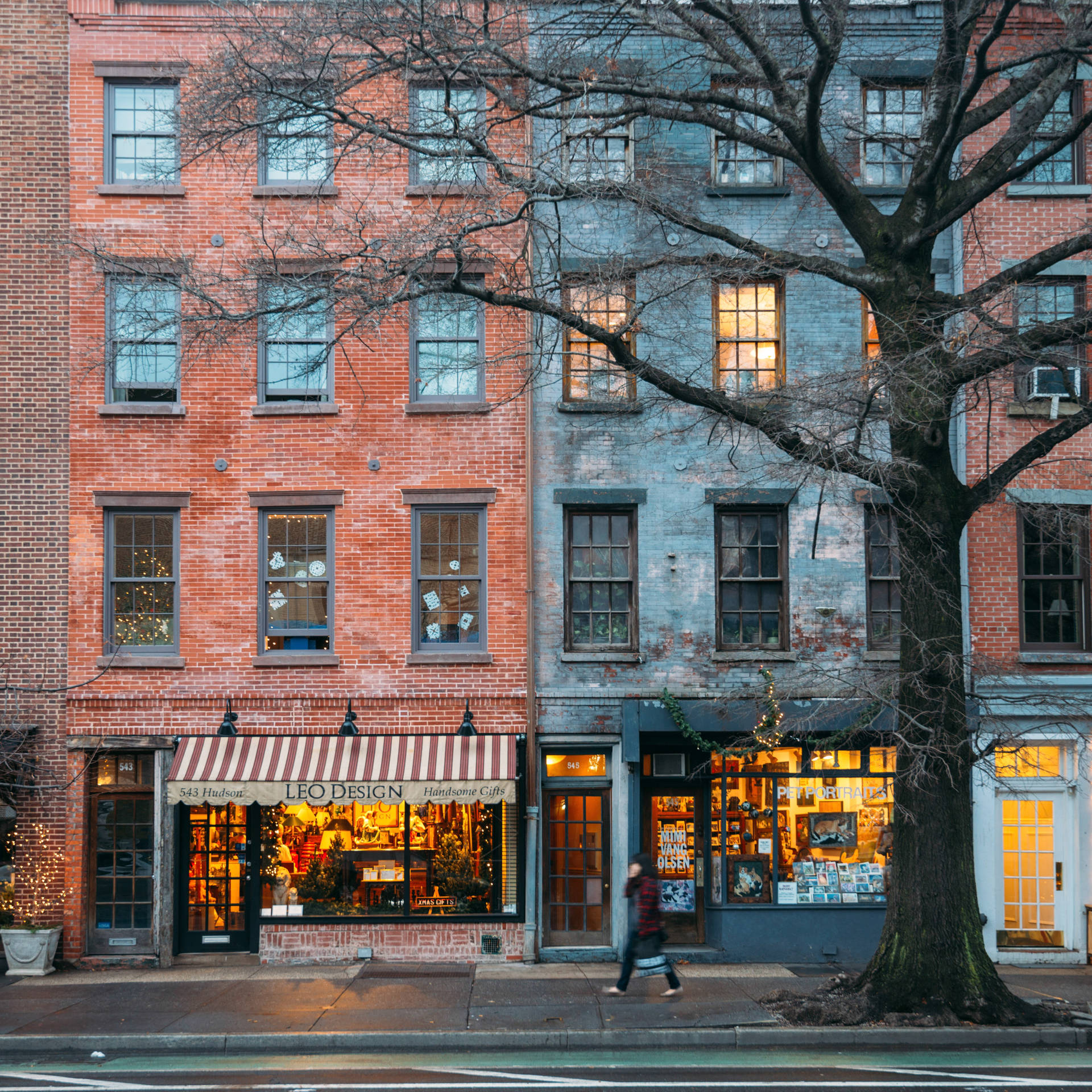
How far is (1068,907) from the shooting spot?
1527 cm

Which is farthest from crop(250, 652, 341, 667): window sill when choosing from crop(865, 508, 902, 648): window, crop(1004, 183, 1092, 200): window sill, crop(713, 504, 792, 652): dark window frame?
crop(1004, 183, 1092, 200): window sill

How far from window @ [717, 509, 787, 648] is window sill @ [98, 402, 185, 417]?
8.12 meters

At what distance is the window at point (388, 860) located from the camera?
15102 millimetres

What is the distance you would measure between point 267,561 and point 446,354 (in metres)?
4.03

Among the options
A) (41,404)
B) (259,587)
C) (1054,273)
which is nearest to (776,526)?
(1054,273)

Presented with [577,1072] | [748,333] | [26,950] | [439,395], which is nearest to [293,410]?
[439,395]

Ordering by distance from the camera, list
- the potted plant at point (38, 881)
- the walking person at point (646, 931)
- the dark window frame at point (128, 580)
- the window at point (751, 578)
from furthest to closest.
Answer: the window at point (751, 578) < the dark window frame at point (128, 580) < the potted plant at point (38, 881) < the walking person at point (646, 931)

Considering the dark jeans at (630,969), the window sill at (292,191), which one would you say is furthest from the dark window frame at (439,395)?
the dark jeans at (630,969)

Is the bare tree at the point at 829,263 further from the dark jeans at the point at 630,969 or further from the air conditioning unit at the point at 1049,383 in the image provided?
the dark jeans at the point at 630,969

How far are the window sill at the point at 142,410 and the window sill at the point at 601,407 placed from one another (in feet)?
18.3

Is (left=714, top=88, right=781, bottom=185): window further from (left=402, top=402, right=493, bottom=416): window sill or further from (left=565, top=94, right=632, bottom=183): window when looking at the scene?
(left=402, top=402, right=493, bottom=416): window sill

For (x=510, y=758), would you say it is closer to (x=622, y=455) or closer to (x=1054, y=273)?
(x=622, y=455)

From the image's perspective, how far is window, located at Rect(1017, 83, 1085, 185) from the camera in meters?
15.9

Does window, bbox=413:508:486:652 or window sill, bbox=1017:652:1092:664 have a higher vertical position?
window, bbox=413:508:486:652
